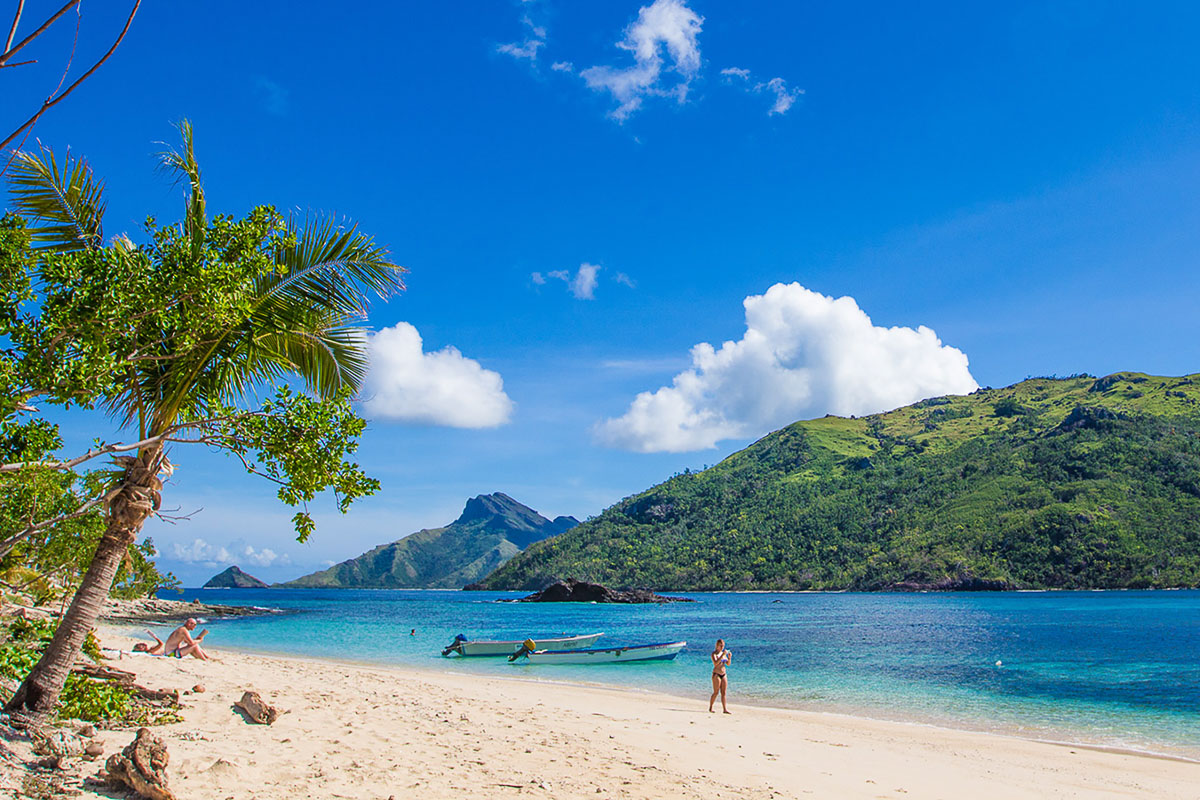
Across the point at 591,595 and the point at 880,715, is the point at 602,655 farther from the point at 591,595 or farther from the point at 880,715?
the point at 591,595

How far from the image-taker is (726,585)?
14238 cm

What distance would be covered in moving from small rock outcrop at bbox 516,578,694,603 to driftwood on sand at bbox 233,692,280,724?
99206mm

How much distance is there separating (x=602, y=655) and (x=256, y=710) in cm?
2011

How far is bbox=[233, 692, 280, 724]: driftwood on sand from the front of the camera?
9945mm

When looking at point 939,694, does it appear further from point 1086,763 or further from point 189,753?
point 189,753

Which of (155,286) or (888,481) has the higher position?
(888,481)

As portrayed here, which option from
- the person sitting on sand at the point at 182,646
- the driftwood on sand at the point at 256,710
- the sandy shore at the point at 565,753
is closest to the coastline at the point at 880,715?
the sandy shore at the point at 565,753

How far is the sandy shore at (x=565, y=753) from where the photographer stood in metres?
7.60

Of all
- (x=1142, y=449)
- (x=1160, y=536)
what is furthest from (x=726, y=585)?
(x=1142, y=449)

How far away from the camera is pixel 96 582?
7.25 metres

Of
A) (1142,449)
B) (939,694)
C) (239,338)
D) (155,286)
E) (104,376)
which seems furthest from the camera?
(1142,449)

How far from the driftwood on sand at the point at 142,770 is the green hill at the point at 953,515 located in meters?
122

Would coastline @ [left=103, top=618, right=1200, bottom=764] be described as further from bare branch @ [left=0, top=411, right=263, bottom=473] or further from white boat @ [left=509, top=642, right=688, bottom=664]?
bare branch @ [left=0, top=411, right=263, bottom=473]

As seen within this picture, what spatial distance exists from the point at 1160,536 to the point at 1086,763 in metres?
125
